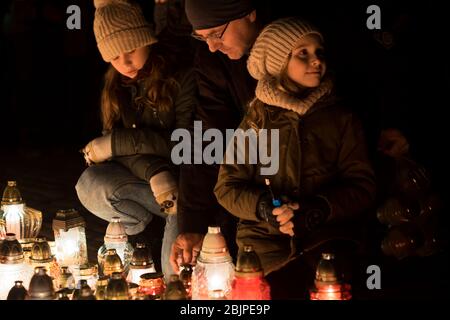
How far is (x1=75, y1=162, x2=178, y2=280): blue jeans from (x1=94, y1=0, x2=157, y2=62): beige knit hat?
0.71 meters

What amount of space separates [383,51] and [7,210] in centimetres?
230

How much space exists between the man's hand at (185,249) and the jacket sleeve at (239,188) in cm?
31

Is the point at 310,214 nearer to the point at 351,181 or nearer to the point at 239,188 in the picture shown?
the point at 351,181

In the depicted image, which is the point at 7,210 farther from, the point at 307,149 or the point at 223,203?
the point at 307,149

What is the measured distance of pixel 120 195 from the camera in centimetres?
566

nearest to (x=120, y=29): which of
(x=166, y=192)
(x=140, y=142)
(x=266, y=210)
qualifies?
(x=140, y=142)

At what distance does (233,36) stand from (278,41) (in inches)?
19.0

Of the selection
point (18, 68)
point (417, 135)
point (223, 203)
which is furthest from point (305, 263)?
point (18, 68)

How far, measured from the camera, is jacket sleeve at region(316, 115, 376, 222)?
432 centimetres

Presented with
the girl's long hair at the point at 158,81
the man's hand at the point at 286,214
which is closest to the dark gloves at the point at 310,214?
the man's hand at the point at 286,214

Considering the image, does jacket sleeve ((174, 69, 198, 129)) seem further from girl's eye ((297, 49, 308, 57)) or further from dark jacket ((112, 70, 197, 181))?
girl's eye ((297, 49, 308, 57))

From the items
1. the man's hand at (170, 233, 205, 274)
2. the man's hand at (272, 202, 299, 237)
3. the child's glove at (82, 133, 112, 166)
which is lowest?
the man's hand at (170, 233, 205, 274)

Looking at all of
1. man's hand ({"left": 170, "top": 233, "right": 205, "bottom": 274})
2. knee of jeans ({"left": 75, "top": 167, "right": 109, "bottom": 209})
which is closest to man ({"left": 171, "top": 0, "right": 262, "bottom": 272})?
man's hand ({"left": 170, "top": 233, "right": 205, "bottom": 274})

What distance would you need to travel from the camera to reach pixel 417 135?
514 centimetres
